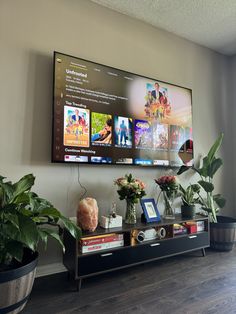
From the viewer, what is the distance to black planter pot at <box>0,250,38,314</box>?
135cm

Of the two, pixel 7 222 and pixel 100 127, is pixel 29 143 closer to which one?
pixel 100 127

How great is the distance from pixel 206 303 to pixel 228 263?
0.90 m

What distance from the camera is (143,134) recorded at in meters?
2.65

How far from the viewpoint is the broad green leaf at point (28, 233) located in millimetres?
1329

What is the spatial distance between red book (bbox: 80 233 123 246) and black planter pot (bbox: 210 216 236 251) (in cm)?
137

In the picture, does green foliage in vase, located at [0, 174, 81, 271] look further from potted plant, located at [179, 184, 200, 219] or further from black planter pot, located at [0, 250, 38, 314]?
potted plant, located at [179, 184, 200, 219]

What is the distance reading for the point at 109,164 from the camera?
242cm

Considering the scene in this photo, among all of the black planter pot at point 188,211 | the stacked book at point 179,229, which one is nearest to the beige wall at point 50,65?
the black planter pot at point 188,211

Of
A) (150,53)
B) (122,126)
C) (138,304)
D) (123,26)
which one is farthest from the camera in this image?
(150,53)

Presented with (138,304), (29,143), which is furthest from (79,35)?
(138,304)

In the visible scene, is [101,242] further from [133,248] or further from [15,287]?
[15,287]

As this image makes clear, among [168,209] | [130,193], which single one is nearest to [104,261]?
[130,193]

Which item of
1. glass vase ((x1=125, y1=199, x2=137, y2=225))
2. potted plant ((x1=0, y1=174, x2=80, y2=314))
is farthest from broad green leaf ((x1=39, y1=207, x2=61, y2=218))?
glass vase ((x1=125, y1=199, x2=137, y2=225))

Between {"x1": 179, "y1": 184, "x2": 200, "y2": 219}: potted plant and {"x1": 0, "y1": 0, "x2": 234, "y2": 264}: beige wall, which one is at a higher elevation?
{"x1": 0, "y1": 0, "x2": 234, "y2": 264}: beige wall
